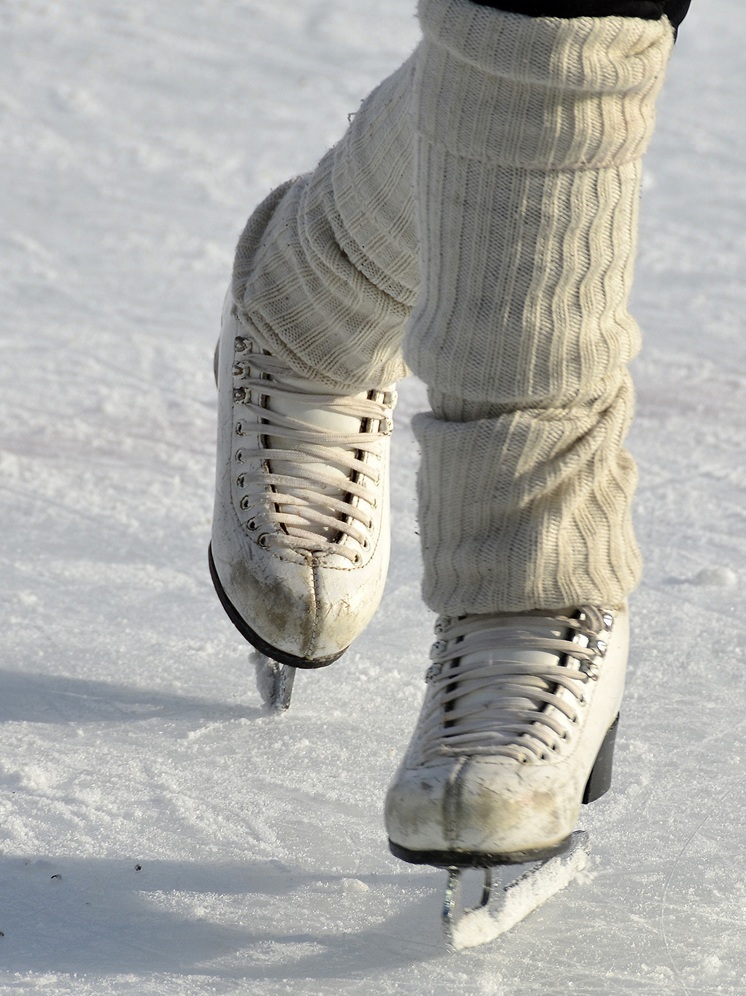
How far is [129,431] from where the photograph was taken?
191 centimetres

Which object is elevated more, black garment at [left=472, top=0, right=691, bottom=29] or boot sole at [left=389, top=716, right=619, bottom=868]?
black garment at [left=472, top=0, right=691, bottom=29]

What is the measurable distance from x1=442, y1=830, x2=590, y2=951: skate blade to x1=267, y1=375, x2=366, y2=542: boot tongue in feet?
1.27

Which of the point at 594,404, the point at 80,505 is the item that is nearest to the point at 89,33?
the point at 80,505

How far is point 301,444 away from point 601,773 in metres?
0.45

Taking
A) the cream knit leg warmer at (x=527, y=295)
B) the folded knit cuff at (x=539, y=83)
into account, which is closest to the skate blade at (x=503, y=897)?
the cream knit leg warmer at (x=527, y=295)

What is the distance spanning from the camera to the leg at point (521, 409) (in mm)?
823

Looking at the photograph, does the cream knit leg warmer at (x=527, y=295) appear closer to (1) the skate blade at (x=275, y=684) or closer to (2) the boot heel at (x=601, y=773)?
(2) the boot heel at (x=601, y=773)

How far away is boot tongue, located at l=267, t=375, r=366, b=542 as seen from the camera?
1.21 meters

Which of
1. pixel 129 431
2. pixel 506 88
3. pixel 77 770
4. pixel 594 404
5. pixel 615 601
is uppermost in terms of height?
pixel 506 88

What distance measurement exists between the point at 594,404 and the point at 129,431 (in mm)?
1148

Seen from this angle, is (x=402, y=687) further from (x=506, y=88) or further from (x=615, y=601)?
(x=506, y=88)

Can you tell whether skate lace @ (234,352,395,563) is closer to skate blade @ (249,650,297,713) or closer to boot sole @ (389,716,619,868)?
skate blade @ (249,650,297,713)

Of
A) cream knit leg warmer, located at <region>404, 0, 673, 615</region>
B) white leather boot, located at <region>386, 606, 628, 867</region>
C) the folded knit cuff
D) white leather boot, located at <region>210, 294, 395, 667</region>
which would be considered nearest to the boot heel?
white leather boot, located at <region>386, 606, 628, 867</region>

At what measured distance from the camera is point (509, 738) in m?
0.87
